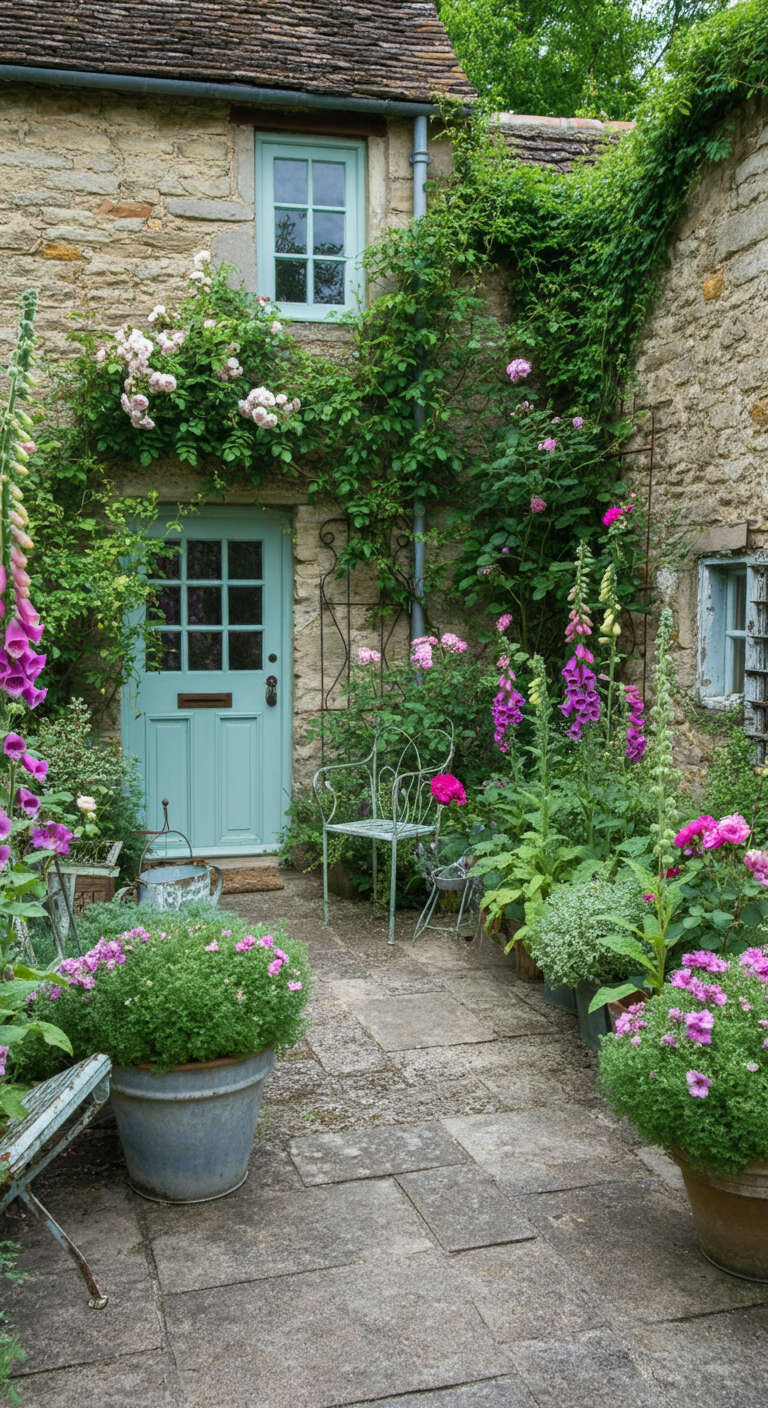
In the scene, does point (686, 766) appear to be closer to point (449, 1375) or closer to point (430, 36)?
point (449, 1375)

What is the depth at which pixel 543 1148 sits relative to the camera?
3531mm

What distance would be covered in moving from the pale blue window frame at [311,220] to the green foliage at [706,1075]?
5.54 metres

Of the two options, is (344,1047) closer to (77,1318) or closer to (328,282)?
(77,1318)

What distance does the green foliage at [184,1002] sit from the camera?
304 centimetres

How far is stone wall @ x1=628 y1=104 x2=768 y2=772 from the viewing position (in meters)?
5.39

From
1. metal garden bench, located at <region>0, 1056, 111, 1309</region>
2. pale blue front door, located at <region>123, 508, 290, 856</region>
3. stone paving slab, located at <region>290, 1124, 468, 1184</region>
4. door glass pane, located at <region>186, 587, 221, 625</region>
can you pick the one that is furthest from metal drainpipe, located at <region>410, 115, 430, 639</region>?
metal garden bench, located at <region>0, 1056, 111, 1309</region>

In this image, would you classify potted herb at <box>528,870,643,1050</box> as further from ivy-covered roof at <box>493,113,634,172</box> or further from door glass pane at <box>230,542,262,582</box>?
ivy-covered roof at <box>493,113,634,172</box>

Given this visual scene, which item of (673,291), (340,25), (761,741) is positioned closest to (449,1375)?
(761,741)

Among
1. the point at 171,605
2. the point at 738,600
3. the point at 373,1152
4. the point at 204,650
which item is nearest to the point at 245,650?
the point at 204,650

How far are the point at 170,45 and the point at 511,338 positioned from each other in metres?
2.75

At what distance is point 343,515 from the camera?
7.32 m

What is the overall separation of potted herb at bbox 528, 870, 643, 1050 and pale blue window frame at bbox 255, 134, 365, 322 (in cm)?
450

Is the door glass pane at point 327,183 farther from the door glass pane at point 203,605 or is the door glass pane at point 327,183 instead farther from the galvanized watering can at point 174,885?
the galvanized watering can at point 174,885

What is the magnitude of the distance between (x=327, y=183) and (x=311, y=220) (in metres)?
0.28
